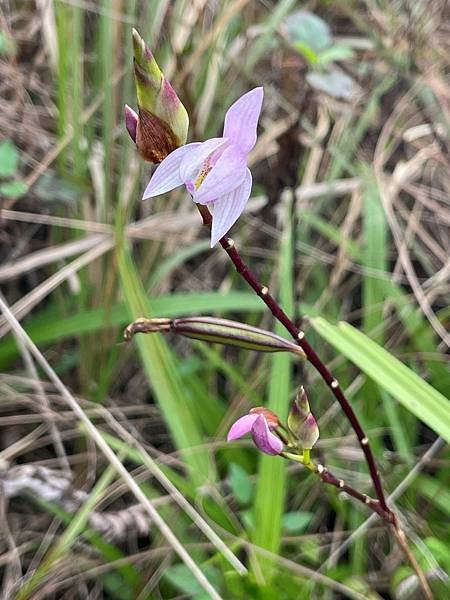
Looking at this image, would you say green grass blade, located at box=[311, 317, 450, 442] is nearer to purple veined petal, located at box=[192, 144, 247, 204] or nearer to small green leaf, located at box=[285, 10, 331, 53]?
purple veined petal, located at box=[192, 144, 247, 204]

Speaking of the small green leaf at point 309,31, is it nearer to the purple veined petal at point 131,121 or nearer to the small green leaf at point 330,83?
the small green leaf at point 330,83

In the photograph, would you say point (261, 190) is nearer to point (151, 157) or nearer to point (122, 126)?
point (122, 126)

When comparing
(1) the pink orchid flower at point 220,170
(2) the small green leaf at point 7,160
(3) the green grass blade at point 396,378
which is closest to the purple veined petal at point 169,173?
(1) the pink orchid flower at point 220,170

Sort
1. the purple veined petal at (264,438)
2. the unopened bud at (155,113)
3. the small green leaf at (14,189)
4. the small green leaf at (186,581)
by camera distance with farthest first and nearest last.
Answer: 1. the small green leaf at (14,189)
2. the small green leaf at (186,581)
3. the purple veined petal at (264,438)
4. the unopened bud at (155,113)

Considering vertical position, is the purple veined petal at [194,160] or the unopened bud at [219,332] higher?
the purple veined petal at [194,160]

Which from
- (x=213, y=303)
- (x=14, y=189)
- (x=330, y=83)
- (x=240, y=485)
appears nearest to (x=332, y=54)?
(x=330, y=83)

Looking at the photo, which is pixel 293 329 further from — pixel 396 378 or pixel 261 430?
pixel 396 378

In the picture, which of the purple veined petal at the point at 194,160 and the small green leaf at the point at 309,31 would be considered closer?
the purple veined petal at the point at 194,160

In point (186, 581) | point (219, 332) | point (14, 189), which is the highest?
point (14, 189)

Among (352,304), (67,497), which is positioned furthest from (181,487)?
(352,304)
